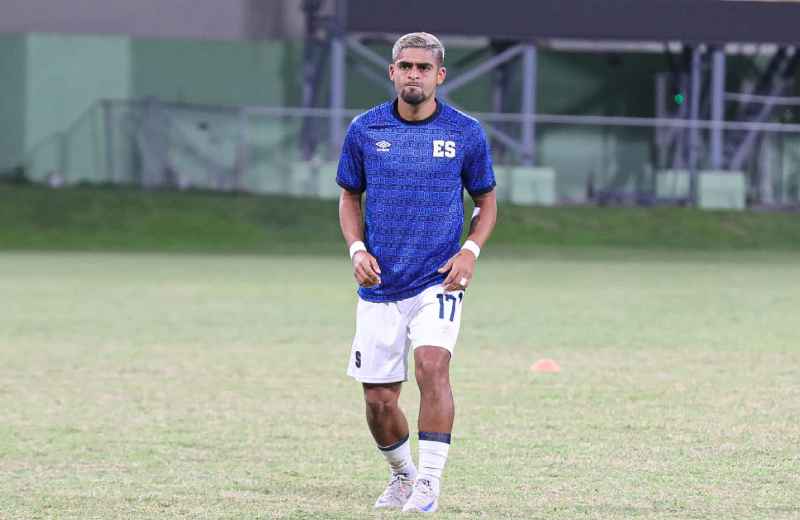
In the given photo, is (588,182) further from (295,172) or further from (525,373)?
(525,373)

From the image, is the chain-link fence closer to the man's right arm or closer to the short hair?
the man's right arm

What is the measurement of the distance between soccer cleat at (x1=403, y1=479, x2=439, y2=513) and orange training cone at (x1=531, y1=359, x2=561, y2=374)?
6.17 metres

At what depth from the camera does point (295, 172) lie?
33625 millimetres

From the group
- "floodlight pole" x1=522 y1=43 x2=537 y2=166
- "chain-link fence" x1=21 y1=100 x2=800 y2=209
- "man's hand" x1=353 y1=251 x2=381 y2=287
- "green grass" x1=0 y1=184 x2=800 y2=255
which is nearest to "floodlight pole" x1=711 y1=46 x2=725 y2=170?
"chain-link fence" x1=21 y1=100 x2=800 y2=209

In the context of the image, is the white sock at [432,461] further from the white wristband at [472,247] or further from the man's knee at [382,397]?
the white wristband at [472,247]

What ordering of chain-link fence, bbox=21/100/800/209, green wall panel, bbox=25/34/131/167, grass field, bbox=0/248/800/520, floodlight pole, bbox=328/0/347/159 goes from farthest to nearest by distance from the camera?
green wall panel, bbox=25/34/131/167
floodlight pole, bbox=328/0/347/159
chain-link fence, bbox=21/100/800/209
grass field, bbox=0/248/800/520

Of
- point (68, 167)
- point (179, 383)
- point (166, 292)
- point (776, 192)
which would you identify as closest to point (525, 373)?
point (179, 383)

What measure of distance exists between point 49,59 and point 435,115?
29.7 metres

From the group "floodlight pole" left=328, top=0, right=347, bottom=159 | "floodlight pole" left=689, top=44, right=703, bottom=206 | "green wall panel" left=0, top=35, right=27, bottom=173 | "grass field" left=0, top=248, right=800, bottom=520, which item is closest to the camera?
"grass field" left=0, top=248, right=800, bottom=520

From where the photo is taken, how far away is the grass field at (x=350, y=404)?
29.1 ft

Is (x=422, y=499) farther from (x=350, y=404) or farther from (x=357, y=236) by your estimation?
(x=350, y=404)

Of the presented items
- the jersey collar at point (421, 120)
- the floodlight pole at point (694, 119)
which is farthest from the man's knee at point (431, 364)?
the floodlight pole at point (694, 119)

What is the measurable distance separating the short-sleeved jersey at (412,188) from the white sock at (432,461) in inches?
25.7

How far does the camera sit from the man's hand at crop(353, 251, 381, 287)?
329 inches
